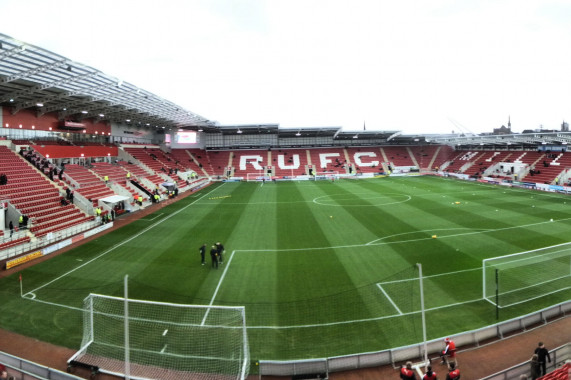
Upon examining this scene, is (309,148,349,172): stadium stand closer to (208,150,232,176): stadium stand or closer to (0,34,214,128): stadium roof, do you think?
(208,150,232,176): stadium stand

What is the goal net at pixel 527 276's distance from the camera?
469 inches

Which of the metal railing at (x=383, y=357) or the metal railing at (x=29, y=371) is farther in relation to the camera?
the metal railing at (x=383, y=357)

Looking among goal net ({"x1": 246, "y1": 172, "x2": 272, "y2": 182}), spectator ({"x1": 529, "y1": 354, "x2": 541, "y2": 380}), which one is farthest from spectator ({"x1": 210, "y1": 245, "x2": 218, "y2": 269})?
goal net ({"x1": 246, "y1": 172, "x2": 272, "y2": 182})

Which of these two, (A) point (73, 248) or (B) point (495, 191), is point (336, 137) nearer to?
(B) point (495, 191)

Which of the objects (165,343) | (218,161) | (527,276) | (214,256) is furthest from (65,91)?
(218,161)

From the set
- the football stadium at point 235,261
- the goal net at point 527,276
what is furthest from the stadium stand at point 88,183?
the goal net at point 527,276

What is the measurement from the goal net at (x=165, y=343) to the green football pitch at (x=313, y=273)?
68cm

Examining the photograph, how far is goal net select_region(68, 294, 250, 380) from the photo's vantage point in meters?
8.37

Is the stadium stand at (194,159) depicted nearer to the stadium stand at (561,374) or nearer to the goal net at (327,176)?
the goal net at (327,176)

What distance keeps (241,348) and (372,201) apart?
25.8m

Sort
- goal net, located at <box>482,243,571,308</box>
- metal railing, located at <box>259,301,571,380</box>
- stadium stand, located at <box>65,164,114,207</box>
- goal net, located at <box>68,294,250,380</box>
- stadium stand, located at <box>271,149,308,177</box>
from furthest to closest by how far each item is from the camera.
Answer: stadium stand, located at <box>271,149,308,177</box> < stadium stand, located at <box>65,164,114,207</box> < goal net, located at <box>482,243,571,308</box> < goal net, located at <box>68,294,250,380</box> < metal railing, located at <box>259,301,571,380</box>

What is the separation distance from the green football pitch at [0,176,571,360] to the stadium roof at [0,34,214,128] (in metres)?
11.5

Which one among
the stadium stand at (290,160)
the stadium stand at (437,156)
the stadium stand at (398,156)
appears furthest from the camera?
the stadium stand at (398,156)

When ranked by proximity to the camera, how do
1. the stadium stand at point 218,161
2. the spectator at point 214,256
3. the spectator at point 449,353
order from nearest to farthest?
the spectator at point 449,353 < the spectator at point 214,256 < the stadium stand at point 218,161
